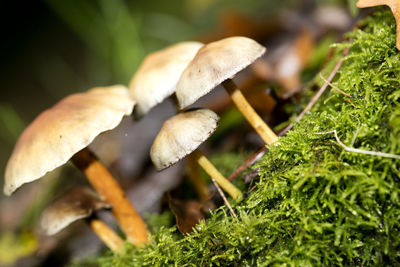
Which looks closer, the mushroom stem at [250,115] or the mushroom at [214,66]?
the mushroom at [214,66]

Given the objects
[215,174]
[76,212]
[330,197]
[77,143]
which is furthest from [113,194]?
[330,197]

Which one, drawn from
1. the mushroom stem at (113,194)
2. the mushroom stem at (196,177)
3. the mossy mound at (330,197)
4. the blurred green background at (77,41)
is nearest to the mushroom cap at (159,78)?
the mushroom stem at (196,177)

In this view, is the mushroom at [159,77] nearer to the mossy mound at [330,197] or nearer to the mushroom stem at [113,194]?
the mushroom stem at [113,194]

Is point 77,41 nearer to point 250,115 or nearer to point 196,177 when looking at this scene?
point 196,177

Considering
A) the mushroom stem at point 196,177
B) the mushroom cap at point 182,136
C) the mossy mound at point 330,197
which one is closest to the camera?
the mossy mound at point 330,197

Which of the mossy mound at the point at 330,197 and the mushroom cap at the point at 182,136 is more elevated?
the mushroom cap at the point at 182,136

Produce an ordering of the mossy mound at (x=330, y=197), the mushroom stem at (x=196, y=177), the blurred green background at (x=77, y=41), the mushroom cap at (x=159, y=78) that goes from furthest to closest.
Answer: the blurred green background at (x=77, y=41)
the mushroom stem at (x=196, y=177)
the mushroom cap at (x=159, y=78)
the mossy mound at (x=330, y=197)

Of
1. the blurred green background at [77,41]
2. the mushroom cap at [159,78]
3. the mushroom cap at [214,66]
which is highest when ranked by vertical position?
the blurred green background at [77,41]

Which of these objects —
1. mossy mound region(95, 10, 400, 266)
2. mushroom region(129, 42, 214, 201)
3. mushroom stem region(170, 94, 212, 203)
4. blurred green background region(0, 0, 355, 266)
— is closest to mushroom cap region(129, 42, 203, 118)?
mushroom region(129, 42, 214, 201)

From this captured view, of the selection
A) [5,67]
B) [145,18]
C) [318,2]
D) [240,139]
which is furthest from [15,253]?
[5,67]

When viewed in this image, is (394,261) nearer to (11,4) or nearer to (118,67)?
(118,67)

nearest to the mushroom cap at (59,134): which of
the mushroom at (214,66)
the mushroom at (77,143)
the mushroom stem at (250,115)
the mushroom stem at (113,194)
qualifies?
the mushroom at (77,143)
